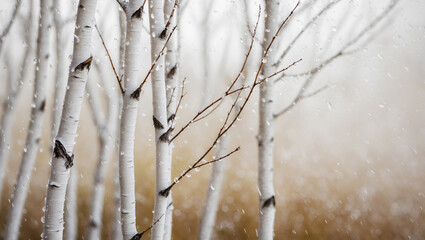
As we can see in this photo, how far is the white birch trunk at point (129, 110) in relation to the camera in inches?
44.5

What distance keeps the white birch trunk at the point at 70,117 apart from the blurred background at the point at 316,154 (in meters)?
3.78

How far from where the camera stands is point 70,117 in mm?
1099

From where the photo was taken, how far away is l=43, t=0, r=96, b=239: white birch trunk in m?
1.07

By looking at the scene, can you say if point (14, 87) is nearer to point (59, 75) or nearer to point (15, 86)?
point (15, 86)

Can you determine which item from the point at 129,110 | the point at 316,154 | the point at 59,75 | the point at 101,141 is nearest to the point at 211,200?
the point at 101,141

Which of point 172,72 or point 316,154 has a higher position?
point 172,72

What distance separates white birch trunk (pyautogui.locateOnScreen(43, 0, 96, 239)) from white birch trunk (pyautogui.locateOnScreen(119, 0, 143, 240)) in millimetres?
119

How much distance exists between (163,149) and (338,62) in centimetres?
646

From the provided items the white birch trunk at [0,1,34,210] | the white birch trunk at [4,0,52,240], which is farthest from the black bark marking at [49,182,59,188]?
the white birch trunk at [0,1,34,210]

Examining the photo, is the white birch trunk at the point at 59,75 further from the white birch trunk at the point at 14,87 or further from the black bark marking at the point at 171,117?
the black bark marking at the point at 171,117

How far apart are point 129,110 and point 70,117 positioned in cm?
18

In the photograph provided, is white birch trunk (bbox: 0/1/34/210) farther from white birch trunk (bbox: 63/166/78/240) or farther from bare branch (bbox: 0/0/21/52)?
white birch trunk (bbox: 63/166/78/240)

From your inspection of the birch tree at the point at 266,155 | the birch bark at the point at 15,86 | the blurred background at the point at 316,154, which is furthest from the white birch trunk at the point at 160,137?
the blurred background at the point at 316,154

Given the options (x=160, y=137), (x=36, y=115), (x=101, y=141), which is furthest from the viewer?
(x=101, y=141)
